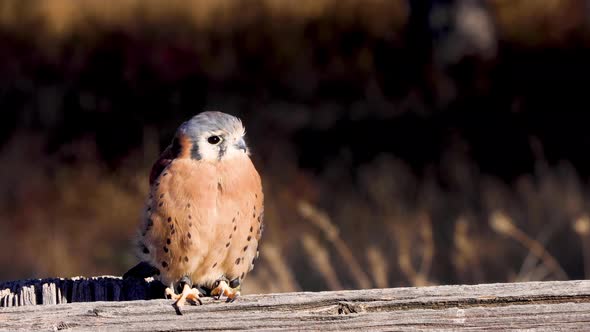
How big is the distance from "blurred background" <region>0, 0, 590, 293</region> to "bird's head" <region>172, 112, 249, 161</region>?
152 cm

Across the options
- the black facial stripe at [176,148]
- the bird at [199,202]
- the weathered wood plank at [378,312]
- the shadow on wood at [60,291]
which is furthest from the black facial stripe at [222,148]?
the weathered wood plank at [378,312]

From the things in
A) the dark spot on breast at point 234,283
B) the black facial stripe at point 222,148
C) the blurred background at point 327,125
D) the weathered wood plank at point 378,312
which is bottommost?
the blurred background at point 327,125

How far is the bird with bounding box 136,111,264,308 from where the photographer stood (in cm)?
350

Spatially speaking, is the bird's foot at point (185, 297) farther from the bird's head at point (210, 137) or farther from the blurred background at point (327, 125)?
the blurred background at point (327, 125)

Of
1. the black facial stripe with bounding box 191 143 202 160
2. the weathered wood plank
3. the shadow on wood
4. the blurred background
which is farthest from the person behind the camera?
the blurred background

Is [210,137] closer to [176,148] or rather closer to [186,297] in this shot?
[176,148]

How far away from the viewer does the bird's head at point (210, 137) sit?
3.48 meters

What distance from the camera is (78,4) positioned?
13.2 meters

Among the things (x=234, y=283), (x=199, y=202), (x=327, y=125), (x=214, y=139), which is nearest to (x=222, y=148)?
(x=214, y=139)

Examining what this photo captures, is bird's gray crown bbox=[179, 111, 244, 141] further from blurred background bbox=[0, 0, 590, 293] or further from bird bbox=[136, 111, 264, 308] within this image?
blurred background bbox=[0, 0, 590, 293]

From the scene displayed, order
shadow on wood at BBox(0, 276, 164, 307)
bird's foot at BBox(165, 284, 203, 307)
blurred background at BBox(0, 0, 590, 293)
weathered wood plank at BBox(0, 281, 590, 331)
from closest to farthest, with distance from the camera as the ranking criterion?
1. weathered wood plank at BBox(0, 281, 590, 331)
2. bird's foot at BBox(165, 284, 203, 307)
3. shadow on wood at BBox(0, 276, 164, 307)
4. blurred background at BBox(0, 0, 590, 293)

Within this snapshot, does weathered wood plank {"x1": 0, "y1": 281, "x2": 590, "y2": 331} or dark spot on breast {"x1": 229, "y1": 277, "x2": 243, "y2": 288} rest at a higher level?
weathered wood plank {"x1": 0, "y1": 281, "x2": 590, "y2": 331}

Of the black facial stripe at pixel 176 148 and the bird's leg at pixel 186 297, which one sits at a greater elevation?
the black facial stripe at pixel 176 148

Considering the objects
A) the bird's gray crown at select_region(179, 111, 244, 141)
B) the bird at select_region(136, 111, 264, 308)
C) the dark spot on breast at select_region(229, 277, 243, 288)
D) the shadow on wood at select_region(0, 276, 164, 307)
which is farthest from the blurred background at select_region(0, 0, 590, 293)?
the shadow on wood at select_region(0, 276, 164, 307)
